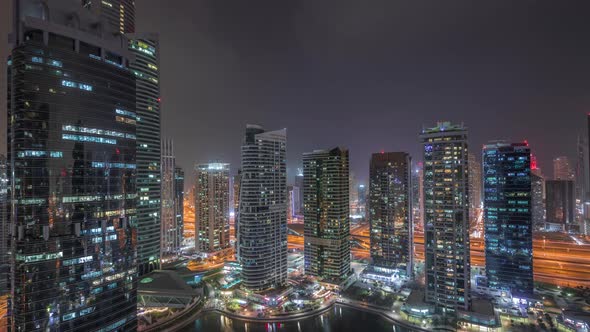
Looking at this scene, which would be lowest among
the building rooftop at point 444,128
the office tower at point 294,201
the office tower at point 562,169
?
the office tower at point 294,201

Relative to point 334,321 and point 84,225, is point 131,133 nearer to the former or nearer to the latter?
point 84,225

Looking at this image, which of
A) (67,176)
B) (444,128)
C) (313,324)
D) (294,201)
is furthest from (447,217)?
Answer: (294,201)

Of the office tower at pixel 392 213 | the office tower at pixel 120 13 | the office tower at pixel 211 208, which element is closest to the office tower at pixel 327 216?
the office tower at pixel 392 213

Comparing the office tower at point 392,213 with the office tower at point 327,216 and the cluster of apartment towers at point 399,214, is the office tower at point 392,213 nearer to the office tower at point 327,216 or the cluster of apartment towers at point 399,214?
the cluster of apartment towers at point 399,214

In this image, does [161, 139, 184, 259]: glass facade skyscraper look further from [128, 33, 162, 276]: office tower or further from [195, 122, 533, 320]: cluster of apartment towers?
[195, 122, 533, 320]: cluster of apartment towers

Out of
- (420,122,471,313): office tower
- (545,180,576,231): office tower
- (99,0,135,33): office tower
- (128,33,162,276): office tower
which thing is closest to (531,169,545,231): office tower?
(545,180,576,231): office tower
